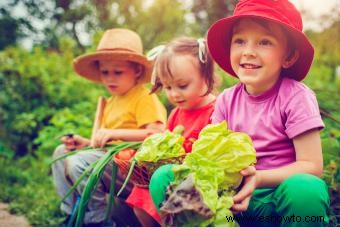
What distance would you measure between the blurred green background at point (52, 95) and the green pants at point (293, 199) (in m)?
0.64

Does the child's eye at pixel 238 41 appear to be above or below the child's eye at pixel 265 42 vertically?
above

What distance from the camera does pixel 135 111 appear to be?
3.35 meters

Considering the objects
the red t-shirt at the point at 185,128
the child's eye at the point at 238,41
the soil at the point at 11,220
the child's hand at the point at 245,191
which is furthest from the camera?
the soil at the point at 11,220

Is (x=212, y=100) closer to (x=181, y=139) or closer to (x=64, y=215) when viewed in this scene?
(x=181, y=139)

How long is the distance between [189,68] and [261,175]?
1065 mm

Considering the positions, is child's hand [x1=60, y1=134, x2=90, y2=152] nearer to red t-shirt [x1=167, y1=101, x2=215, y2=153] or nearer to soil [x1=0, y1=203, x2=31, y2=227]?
soil [x1=0, y1=203, x2=31, y2=227]

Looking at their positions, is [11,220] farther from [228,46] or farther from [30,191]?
[228,46]

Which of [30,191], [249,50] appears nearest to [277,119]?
[249,50]

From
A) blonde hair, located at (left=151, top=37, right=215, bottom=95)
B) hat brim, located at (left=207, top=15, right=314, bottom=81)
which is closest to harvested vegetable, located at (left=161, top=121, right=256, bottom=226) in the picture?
hat brim, located at (left=207, top=15, right=314, bottom=81)

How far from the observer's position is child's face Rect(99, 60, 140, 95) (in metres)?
3.47

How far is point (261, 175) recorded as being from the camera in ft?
6.50

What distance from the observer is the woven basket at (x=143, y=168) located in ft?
7.23

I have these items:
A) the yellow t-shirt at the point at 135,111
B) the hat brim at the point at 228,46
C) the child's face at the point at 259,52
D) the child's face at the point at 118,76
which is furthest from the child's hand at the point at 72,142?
the child's face at the point at 259,52

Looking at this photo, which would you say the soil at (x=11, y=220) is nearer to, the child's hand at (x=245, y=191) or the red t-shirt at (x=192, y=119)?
the red t-shirt at (x=192, y=119)
